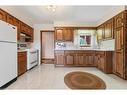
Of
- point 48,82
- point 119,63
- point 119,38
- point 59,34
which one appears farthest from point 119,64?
point 59,34

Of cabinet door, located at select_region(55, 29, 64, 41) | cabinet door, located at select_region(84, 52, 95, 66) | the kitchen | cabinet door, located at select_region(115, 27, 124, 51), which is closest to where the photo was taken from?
cabinet door, located at select_region(115, 27, 124, 51)

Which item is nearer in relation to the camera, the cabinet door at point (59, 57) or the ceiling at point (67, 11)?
the ceiling at point (67, 11)

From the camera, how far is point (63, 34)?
7.13m

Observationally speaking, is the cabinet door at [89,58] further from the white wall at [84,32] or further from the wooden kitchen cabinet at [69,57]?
the white wall at [84,32]

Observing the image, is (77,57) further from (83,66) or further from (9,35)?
(9,35)

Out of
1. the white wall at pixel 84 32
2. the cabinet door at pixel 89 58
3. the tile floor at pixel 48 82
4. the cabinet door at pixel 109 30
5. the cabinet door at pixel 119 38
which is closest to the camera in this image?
the tile floor at pixel 48 82

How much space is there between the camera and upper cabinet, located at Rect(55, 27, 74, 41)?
714 centimetres

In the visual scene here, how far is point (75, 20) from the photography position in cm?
719

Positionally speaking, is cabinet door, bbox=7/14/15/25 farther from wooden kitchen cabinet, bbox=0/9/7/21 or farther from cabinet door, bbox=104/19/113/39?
cabinet door, bbox=104/19/113/39

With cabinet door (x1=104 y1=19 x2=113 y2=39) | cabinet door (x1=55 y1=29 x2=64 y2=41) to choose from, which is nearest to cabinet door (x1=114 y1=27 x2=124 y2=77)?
cabinet door (x1=104 y1=19 x2=113 y2=39)

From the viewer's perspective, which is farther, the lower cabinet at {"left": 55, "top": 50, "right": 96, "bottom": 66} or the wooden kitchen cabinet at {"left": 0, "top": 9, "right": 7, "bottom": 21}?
the lower cabinet at {"left": 55, "top": 50, "right": 96, "bottom": 66}

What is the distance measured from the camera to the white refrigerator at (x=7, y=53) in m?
3.22

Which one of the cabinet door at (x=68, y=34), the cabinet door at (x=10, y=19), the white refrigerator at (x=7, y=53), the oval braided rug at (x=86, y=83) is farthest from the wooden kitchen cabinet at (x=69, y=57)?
the oval braided rug at (x=86, y=83)
